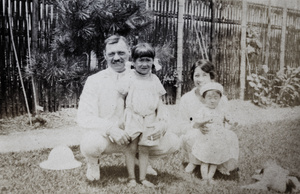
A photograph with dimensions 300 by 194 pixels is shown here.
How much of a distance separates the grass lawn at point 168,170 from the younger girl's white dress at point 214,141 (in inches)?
5.6

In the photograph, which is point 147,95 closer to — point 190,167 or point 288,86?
point 190,167

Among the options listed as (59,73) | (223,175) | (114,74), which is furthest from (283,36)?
(59,73)

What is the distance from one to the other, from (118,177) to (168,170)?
348mm

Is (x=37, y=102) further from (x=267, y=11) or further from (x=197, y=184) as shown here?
(x=267, y=11)

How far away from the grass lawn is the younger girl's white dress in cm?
14

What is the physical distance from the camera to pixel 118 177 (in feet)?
6.64

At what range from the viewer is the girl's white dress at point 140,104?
6.07 feet

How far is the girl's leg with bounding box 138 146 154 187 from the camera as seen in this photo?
192cm

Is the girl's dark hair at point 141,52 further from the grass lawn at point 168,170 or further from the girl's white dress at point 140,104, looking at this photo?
the grass lawn at point 168,170

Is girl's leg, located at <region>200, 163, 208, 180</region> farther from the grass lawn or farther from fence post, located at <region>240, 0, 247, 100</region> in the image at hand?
fence post, located at <region>240, 0, 247, 100</region>

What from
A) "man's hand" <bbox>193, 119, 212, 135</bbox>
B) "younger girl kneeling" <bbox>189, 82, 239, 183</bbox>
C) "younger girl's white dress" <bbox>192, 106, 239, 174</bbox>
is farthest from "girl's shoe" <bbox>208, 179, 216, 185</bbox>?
"man's hand" <bbox>193, 119, 212, 135</bbox>

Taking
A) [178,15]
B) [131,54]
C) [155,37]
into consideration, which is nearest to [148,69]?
[131,54]

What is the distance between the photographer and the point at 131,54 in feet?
6.28

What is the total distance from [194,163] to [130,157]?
17.8 inches
